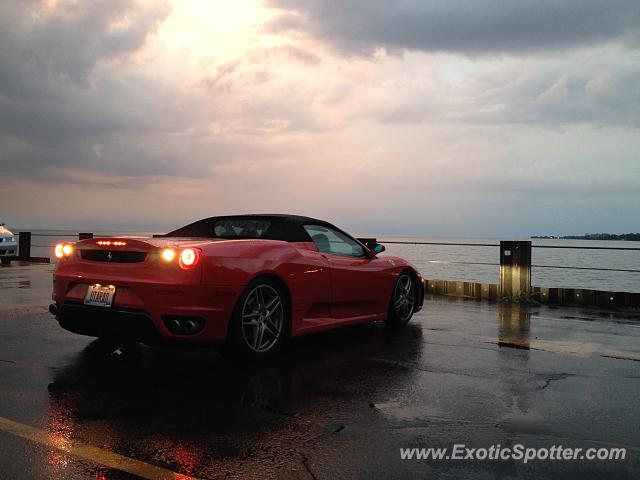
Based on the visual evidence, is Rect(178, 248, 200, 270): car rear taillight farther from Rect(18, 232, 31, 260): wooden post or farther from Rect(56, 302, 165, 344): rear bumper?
Rect(18, 232, 31, 260): wooden post

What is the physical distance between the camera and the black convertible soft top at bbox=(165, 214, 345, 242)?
586 centimetres

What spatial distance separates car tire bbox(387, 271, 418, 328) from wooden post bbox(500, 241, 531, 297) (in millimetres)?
3935

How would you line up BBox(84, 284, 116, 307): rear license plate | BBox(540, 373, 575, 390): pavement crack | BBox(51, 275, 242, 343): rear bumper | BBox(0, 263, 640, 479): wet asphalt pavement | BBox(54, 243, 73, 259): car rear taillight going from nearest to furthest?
BBox(0, 263, 640, 479): wet asphalt pavement, BBox(540, 373, 575, 390): pavement crack, BBox(51, 275, 242, 343): rear bumper, BBox(84, 284, 116, 307): rear license plate, BBox(54, 243, 73, 259): car rear taillight

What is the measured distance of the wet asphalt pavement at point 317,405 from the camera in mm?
2795

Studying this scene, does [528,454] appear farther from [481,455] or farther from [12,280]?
[12,280]

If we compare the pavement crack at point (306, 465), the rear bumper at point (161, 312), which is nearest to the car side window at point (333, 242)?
the rear bumper at point (161, 312)

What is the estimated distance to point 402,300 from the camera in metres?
7.38

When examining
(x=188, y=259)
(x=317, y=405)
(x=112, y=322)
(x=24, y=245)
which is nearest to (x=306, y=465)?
(x=317, y=405)

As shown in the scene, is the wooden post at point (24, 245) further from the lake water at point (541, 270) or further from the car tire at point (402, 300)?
the car tire at point (402, 300)

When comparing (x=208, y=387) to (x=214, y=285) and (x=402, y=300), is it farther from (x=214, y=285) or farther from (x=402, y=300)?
(x=402, y=300)

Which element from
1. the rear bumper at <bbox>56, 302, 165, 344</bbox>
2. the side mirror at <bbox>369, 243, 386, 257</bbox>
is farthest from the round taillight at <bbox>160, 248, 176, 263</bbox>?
the side mirror at <bbox>369, 243, 386, 257</bbox>

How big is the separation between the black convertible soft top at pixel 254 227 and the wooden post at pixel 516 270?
5647mm

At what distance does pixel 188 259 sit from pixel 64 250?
1433 mm

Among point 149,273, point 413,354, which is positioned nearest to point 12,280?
point 149,273
